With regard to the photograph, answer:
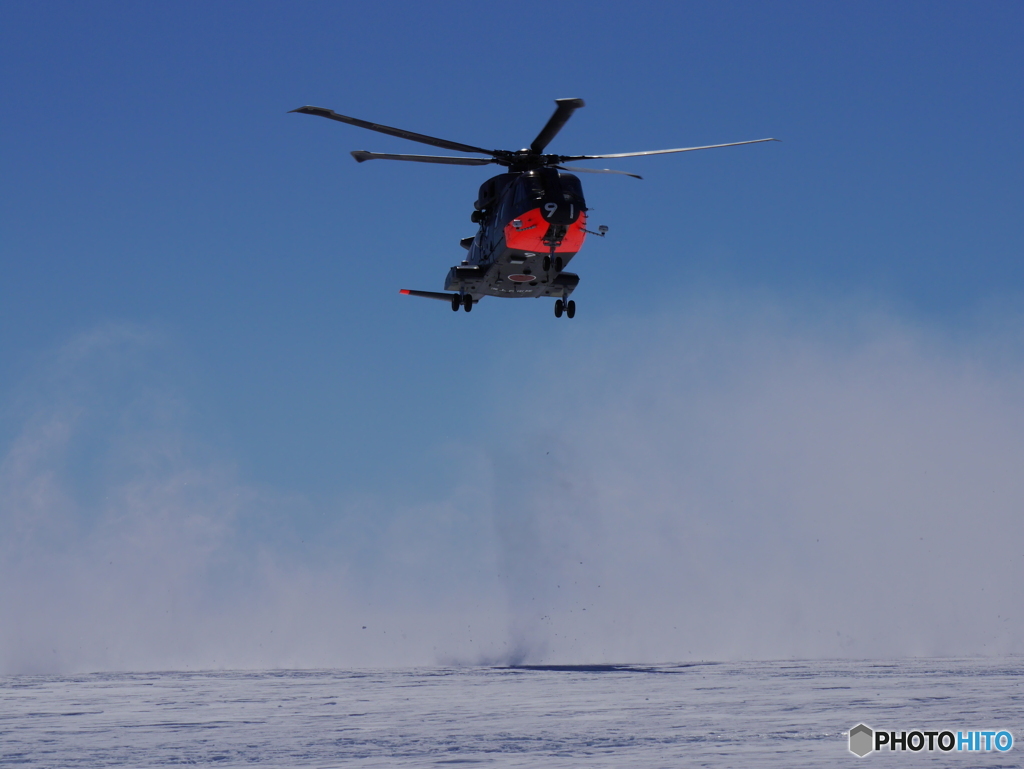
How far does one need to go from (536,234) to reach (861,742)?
23645 millimetres

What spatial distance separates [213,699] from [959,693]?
140 ft

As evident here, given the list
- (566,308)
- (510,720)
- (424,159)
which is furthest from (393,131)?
(510,720)

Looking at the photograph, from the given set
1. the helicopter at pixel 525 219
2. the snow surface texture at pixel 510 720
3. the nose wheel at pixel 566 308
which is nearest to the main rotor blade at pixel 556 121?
the helicopter at pixel 525 219

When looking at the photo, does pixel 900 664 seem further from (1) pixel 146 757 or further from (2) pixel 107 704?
(1) pixel 146 757

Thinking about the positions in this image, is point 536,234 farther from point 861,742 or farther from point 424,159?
point 861,742

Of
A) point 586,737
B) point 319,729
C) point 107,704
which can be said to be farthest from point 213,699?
point 586,737

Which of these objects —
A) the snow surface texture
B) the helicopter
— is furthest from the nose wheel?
the snow surface texture

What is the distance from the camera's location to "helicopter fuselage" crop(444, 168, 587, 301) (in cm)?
4281

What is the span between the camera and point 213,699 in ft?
195

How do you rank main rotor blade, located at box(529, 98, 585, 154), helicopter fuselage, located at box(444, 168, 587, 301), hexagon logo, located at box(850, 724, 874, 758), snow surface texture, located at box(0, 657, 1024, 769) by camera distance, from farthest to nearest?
helicopter fuselage, located at box(444, 168, 587, 301) < main rotor blade, located at box(529, 98, 585, 154) < snow surface texture, located at box(0, 657, 1024, 769) < hexagon logo, located at box(850, 724, 874, 758)

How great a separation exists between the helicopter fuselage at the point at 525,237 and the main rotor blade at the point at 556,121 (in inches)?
59.9

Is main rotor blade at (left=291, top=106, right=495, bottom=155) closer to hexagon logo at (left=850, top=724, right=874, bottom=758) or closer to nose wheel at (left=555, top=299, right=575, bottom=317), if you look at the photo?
nose wheel at (left=555, top=299, right=575, bottom=317)

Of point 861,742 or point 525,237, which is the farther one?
point 525,237

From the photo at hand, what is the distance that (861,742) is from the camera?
3400cm
